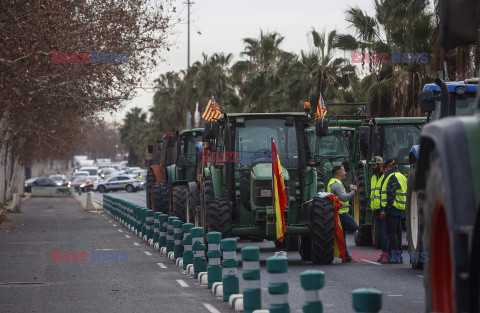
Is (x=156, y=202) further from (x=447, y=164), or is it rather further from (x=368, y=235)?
(x=447, y=164)

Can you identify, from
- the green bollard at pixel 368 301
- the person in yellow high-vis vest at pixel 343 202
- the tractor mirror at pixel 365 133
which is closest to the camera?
the green bollard at pixel 368 301

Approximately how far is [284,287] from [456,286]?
354cm

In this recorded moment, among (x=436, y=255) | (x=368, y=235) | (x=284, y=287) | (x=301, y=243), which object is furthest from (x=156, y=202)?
(x=436, y=255)

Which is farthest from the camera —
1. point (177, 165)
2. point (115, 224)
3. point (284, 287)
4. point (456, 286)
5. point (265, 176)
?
point (115, 224)

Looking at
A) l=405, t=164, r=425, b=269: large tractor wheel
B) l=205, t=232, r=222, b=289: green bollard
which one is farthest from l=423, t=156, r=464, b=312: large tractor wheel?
l=405, t=164, r=425, b=269: large tractor wheel

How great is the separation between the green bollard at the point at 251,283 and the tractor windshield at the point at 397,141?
448 inches

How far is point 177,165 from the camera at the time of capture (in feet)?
96.5

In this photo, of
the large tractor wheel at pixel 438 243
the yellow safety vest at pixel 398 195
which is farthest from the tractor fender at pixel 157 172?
the large tractor wheel at pixel 438 243

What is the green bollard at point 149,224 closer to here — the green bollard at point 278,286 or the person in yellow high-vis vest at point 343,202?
the person in yellow high-vis vest at point 343,202

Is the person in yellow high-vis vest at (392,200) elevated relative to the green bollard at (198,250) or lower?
elevated

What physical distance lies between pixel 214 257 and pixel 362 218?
28.5ft

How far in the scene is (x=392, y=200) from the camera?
1695 cm

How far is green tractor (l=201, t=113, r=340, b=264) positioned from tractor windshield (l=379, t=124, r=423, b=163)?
12.1 ft

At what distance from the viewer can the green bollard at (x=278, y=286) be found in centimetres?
878
